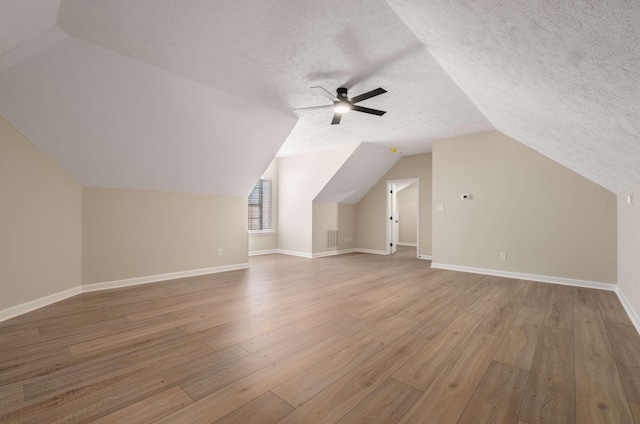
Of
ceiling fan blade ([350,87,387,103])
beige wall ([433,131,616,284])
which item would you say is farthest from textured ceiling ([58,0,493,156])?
beige wall ([433,131,616,284])

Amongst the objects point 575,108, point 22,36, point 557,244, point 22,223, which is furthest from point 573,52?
point 22,223

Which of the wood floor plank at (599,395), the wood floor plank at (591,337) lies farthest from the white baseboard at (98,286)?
the wood floor plank at (591,337)

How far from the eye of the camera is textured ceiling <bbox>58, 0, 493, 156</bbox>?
2242 millimetres

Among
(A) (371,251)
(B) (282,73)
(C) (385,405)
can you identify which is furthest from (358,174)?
(C) (385,405)

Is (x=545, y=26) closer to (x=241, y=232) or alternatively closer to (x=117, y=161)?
(x=117, y=161)

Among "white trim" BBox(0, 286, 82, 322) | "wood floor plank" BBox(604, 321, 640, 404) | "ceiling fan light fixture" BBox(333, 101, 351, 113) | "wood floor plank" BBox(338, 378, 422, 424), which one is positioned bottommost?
"wood floor plank" BBox(604, 321, 640, 404)

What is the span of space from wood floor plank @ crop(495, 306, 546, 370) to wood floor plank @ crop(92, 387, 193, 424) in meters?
2.34

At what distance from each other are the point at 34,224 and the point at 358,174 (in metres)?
6.21

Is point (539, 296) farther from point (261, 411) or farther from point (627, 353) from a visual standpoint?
point (261, 411)

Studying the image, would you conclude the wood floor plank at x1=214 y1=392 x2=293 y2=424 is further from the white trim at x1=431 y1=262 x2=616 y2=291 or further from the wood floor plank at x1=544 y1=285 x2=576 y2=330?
the white trim at x1=431 y1=262 x2=616 y2=291

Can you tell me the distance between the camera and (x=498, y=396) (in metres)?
1.76

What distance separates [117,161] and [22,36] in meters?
1.87

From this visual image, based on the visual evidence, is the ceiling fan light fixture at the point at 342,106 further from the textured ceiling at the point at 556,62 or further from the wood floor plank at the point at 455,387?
the wood floor plank at the point at 455,387

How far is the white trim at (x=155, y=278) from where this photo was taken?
412 cm
